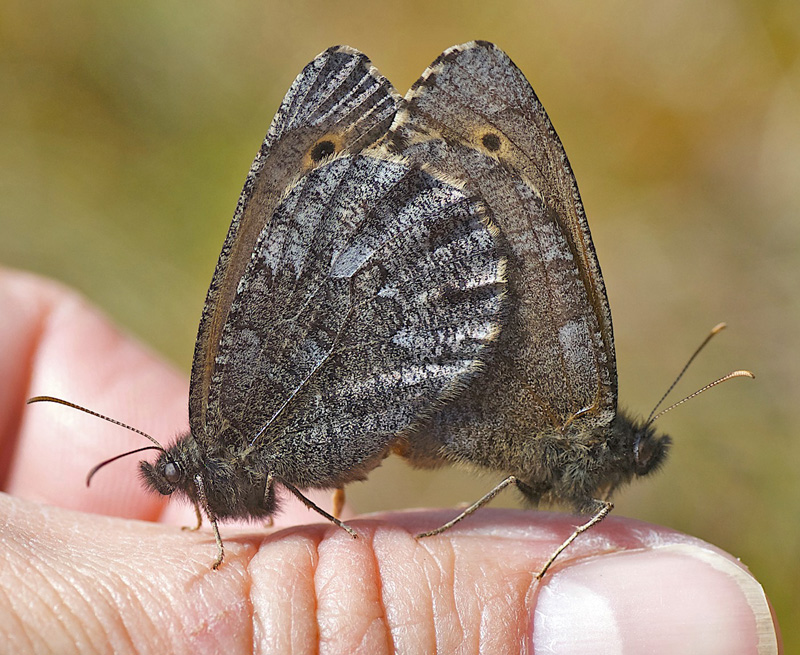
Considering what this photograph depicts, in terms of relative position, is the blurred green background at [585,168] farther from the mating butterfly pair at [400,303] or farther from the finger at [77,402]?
the mating butterfly pair at [400,303]

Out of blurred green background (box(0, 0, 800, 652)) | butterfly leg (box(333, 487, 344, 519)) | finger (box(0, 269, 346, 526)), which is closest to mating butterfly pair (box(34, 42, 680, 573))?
butterfly leg (box(333, 487, 344, 519))

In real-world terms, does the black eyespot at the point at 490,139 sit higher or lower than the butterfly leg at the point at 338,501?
higher

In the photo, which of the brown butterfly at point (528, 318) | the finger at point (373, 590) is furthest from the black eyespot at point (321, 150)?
the finger at point (373, 590)

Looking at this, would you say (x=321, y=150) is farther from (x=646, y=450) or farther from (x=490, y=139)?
(x=646, y=450)

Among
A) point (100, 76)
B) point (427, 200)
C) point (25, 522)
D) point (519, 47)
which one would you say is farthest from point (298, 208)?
point (100, 76)

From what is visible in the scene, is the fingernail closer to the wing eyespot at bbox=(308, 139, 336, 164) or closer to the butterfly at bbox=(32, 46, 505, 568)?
the butterfly at bbox=(32, 46, 505, 568)
